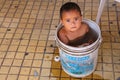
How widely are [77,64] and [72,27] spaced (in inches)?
7.5

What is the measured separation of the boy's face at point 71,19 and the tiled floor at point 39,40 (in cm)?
28

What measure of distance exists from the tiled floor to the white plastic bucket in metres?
0.05

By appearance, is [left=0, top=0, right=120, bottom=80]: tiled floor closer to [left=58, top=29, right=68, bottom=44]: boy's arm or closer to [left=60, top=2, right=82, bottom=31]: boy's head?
[left=58, top=29, right=68, bottom=44]: boy's arm

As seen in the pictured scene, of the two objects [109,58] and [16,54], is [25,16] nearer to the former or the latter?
[16,54]

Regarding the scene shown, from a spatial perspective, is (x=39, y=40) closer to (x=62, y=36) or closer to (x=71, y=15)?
(x=62, y=36)

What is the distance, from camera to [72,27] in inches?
43.8

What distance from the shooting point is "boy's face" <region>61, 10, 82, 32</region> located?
108 centimetres

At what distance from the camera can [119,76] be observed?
120 cm

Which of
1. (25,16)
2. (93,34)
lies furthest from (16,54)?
(93,34)

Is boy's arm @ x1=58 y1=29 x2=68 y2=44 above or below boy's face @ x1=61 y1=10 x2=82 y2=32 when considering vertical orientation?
below

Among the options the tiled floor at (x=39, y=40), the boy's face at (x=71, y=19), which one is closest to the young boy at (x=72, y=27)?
the boy's face at (x=71, y=19)

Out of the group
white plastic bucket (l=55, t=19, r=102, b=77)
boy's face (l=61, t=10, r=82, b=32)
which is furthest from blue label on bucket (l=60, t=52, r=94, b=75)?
boy's face (l=61, t=10, r=82, b=32)

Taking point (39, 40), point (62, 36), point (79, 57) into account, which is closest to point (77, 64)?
point (79, 57)

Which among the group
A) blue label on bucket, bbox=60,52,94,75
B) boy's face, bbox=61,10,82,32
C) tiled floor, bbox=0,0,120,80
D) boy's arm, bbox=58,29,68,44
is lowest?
tiled floor, bbox=0,0,120,80
